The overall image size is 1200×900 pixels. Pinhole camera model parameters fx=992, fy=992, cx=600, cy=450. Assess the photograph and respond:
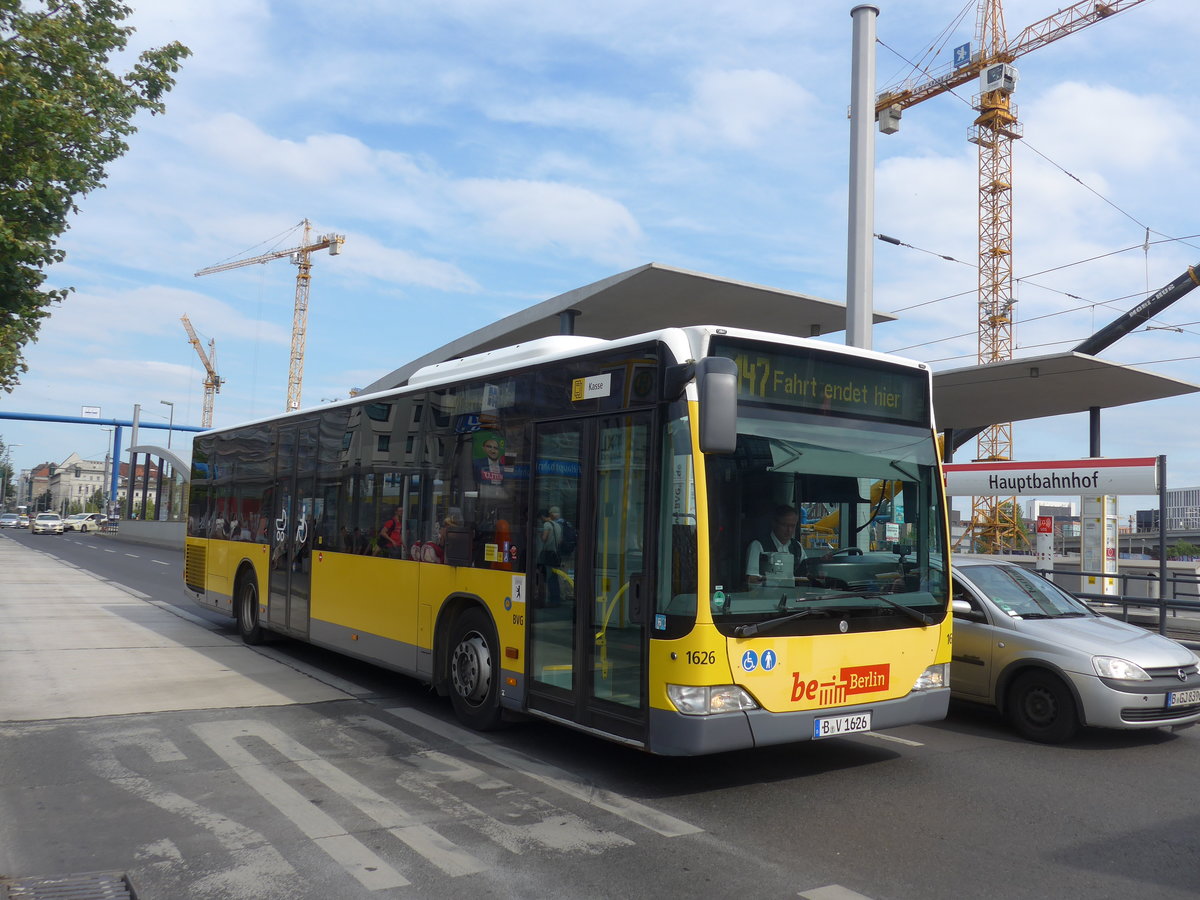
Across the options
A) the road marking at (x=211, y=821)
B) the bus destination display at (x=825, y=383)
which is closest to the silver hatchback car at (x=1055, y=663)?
the bus destination display at (x=825, y=383)

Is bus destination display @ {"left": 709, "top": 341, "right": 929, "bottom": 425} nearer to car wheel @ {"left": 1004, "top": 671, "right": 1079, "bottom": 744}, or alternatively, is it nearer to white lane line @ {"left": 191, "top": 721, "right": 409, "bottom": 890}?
car wheel @ {"left": 1004, "top": 671, "right": 1079, "bottom": 744}

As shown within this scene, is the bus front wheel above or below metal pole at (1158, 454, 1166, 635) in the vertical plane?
below

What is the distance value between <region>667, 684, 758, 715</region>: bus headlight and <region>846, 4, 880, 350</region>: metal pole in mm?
7622

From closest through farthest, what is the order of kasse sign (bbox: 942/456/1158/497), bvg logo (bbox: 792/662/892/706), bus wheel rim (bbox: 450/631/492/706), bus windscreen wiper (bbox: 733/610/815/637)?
bus windscreen wiper (bbox: 733/610/815/637) → bvg logo (bbox: 792/662/892/706) → bus wheel rim (bbox: 450/631/492/706) → kasse sign (bbox: 942/456/1158/497)

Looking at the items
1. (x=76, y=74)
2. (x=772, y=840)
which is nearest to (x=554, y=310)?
(x=76, y=74)

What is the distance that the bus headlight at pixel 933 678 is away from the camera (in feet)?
22.9

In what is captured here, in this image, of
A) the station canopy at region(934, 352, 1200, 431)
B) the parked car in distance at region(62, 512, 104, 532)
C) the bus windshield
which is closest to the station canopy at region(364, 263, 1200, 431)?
the station canopy at region(934, 352, 1200, 431)

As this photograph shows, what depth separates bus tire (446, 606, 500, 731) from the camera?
313 inches

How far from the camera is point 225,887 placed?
184 inches

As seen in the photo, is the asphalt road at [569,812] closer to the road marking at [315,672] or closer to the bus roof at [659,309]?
the road marking at [315,672]

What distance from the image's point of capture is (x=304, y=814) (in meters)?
5.82

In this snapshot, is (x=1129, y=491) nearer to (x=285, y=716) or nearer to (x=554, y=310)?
(x=554, y=310)

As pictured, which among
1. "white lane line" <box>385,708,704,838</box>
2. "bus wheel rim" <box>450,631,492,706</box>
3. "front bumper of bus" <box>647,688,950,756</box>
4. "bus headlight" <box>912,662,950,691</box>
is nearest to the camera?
"white lane line" <box>385,708,704,838</box>

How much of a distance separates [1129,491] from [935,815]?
34.4 feet
